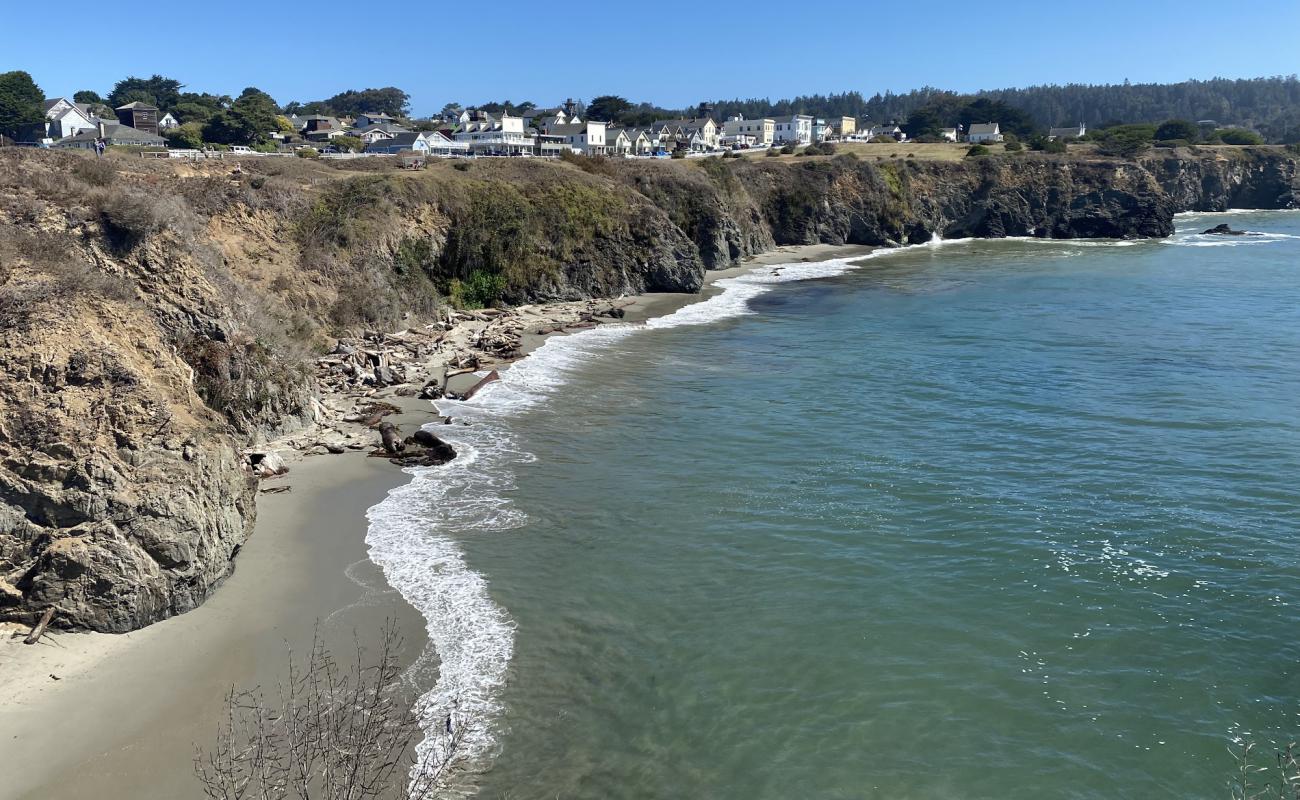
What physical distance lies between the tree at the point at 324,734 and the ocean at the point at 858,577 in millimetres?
396

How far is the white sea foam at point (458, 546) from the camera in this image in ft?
38.2

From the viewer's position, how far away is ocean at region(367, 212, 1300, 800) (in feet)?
36.0

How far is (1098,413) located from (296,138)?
348ft

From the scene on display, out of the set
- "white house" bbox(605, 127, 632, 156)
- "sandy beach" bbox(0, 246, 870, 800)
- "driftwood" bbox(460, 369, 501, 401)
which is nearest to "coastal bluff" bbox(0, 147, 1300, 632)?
"sandy beach" bbox(0, 246, 870, 800)

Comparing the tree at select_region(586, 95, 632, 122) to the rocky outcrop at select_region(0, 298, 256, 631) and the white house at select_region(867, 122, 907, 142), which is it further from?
the rocky outcrop at select_region(0, 298, 256, 631)

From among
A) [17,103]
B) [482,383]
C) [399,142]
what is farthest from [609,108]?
[482,383]

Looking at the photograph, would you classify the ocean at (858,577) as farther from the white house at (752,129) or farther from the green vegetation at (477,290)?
the white house at (752,129)

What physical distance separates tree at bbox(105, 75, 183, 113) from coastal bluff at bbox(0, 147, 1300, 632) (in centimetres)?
12309

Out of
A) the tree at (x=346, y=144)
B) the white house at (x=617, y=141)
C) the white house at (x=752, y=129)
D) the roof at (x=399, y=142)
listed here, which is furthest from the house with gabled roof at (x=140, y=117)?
the white house at (x=752, y=129)

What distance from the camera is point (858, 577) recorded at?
50.1 ft

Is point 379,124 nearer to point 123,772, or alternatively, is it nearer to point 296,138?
point 296,138

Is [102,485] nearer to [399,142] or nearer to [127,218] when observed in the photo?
[127,218]

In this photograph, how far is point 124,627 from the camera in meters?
12.6

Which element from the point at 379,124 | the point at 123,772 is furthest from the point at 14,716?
the point at 379,124
